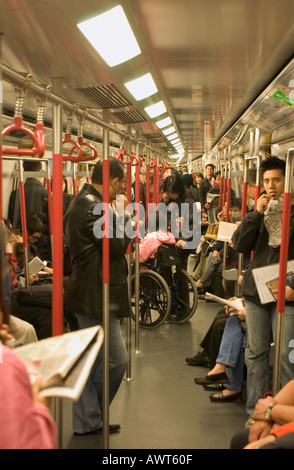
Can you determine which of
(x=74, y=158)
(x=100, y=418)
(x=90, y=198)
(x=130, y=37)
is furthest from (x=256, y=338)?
(x=130, y=37)

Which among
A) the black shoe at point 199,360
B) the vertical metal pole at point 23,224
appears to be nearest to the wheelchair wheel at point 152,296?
the black shoe at point 199,360

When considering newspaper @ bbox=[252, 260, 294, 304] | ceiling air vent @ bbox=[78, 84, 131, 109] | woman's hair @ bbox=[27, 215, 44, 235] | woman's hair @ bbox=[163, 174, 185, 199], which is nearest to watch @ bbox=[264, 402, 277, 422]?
newspaper @ bbox=[252, 260, 294, 304]

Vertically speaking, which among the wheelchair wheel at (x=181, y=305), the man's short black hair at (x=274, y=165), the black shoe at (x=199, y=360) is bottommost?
the black shoe at (x=199, y=360)

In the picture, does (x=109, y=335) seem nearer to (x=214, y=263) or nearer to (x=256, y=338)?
(x=256, y=338)

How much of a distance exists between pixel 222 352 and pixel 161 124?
3.94m

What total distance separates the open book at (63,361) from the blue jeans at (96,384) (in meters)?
1.89

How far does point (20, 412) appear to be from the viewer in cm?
109

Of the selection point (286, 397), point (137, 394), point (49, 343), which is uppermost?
point (49, 343)

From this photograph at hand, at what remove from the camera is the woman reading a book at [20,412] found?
1070 mm

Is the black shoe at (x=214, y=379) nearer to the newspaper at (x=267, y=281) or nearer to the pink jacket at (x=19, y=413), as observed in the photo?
the newspaper at (x=267, y=281)

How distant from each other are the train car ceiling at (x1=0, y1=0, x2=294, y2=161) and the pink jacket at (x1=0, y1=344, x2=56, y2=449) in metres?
1.16

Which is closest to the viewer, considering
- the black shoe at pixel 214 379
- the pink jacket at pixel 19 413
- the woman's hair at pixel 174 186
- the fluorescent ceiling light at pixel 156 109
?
the pink jacket at pixel 19 413

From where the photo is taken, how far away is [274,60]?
151 inches

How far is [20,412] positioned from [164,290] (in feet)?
14.9
